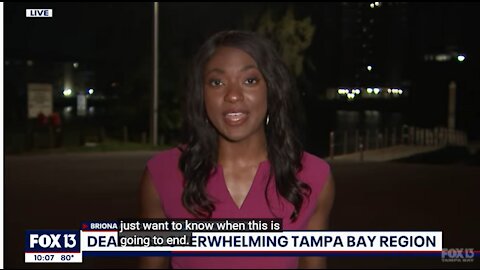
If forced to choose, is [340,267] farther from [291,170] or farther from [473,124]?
[473,124]

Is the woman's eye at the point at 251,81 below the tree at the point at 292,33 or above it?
below

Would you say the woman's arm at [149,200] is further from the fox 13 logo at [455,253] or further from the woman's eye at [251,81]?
the fox 13 logo at [455,253]

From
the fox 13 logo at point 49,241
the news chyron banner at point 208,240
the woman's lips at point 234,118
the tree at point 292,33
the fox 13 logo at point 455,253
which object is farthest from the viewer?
the tree at point 292,33

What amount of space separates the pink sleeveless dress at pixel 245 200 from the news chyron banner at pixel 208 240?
2.8 inches

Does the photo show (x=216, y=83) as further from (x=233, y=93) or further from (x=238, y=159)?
(x=238, y=159)

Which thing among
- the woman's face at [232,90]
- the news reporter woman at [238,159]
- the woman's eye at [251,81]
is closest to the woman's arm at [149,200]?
the news reporter woman at [238,159]

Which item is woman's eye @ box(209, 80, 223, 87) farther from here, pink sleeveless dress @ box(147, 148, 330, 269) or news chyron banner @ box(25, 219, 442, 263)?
news chyron banner @ box(25, 219, 442, 263)

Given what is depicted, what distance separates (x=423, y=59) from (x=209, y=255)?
49.9 meters

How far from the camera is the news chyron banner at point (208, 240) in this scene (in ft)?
7.22

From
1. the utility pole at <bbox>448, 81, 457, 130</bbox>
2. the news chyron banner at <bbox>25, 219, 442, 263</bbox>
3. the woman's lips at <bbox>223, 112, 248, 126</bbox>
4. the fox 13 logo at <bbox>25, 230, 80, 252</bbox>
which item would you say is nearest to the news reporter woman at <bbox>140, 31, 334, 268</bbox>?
the woman's lips at <bbox>223, 112, 248, 126</bbox>

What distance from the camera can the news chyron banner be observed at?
2.20 metres

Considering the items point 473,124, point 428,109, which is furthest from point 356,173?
point 428,109

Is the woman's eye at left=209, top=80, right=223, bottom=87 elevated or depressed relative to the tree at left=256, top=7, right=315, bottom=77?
depressed

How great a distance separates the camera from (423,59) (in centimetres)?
4922
